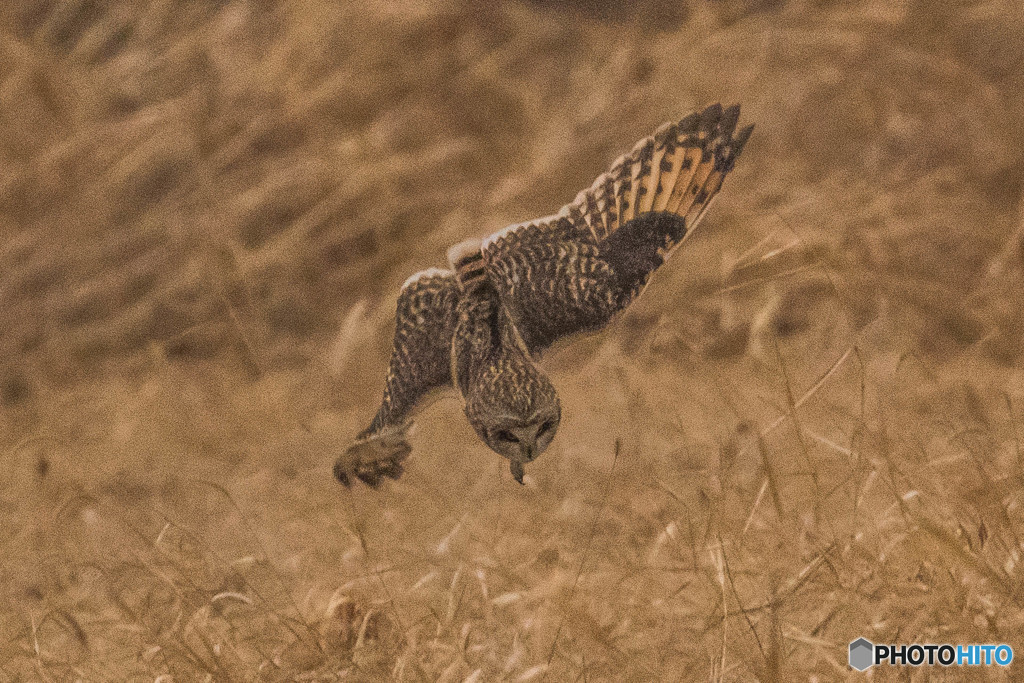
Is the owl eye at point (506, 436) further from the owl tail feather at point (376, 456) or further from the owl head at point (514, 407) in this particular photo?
the owl tail feather at point (376, 456)

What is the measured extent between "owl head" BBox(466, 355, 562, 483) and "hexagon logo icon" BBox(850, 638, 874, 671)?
444mm

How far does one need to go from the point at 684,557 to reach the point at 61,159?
1.20m

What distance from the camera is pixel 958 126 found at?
172 centimetres

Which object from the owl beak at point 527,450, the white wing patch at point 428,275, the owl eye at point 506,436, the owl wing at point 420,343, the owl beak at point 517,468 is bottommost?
the owl beak at point 517,468

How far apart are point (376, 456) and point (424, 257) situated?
478 mm

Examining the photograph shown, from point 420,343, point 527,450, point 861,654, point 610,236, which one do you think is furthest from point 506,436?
point 861,654

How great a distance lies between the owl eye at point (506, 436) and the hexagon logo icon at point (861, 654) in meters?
0.47

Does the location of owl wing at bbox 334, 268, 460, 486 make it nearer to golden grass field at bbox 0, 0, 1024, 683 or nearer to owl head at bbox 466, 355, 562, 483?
owl head at bbox 466, 355, 562, 483

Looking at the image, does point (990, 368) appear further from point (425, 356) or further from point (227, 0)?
point (227, 0)

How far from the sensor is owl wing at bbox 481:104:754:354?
1.27 m

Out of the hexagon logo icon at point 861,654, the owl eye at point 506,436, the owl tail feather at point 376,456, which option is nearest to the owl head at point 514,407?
the owl eye at point 506,436

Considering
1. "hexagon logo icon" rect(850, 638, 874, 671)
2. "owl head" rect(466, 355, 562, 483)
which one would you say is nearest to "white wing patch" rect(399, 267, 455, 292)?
"owl head" rect(466, 355, 562, 483)

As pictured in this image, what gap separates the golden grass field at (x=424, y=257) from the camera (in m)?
1.47

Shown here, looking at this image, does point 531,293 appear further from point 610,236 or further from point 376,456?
point 376,456
